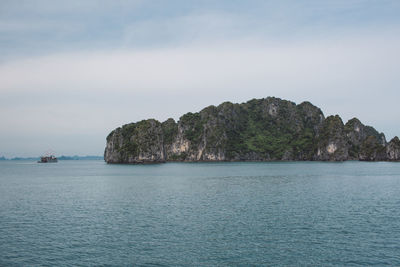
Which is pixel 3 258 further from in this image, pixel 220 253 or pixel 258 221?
pixel 258 221

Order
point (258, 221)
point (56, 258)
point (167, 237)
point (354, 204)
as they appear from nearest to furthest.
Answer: point (56, 258), point (167, 237), point (258, 221), point (354, 204)

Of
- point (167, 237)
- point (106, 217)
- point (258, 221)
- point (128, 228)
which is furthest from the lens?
point (106, 217)

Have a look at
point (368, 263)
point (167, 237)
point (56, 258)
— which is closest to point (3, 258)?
point (56, 258)

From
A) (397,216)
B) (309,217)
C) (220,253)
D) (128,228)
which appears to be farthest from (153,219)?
(397,216)

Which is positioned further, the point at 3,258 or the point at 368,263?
the point at 3,258

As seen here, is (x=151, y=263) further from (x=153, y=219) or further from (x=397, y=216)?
(x=397, y=216)

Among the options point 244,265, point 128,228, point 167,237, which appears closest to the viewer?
point 244,265

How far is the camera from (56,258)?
104ft

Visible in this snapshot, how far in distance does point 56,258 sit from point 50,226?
13825 mm

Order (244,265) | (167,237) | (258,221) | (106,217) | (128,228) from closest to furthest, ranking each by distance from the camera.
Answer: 1. (244,265)
2. (167,237)
3. (128,228)
4. (258,221)
5. (106,217)

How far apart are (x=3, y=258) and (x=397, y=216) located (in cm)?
4745

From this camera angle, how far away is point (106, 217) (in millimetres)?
50125

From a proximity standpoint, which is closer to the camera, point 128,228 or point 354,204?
point 128,228

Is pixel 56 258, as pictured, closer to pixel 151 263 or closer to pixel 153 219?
pixel 151 263
